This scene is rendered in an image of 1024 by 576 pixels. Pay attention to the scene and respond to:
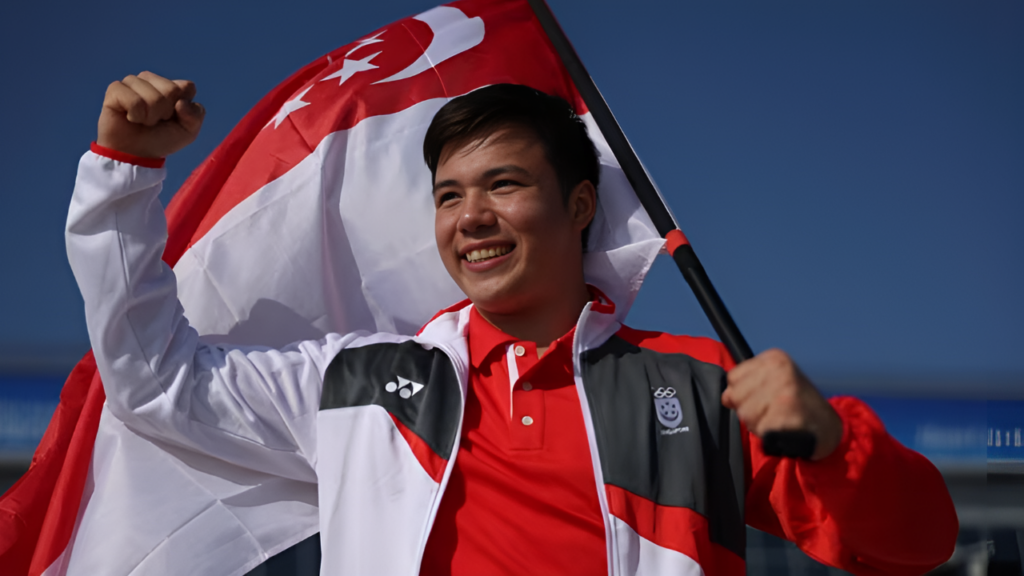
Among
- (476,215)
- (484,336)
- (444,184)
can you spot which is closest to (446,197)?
(444,184)

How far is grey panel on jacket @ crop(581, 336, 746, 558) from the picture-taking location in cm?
242

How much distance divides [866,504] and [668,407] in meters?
0.56

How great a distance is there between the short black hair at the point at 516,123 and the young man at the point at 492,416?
2 centimetres

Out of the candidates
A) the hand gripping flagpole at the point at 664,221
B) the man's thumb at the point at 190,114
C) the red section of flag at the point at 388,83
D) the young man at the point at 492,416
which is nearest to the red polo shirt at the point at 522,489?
the young man at the point at 492,416

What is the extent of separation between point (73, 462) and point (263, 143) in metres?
1.24

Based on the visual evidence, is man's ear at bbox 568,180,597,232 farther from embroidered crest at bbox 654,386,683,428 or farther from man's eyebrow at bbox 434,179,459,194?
embroidered crest at bbox 654,386,683,428

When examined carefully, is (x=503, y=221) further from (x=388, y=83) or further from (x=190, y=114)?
(x=388, y=83)

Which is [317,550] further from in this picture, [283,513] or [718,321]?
[718,321]

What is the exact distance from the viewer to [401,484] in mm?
2453

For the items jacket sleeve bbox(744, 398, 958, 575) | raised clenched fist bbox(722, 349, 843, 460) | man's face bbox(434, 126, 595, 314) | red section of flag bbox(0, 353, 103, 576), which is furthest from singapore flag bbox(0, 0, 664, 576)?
raised clenched fist bbox(722, 349, 843, 460)

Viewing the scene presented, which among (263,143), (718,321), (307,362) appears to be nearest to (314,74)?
(263,143)

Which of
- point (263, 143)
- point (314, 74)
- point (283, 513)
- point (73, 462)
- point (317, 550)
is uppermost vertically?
point (314, 74)

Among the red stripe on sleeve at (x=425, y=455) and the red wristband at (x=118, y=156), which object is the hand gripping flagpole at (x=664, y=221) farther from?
the red wristband at (x=118, y=156)

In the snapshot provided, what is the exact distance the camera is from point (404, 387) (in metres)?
2.61
